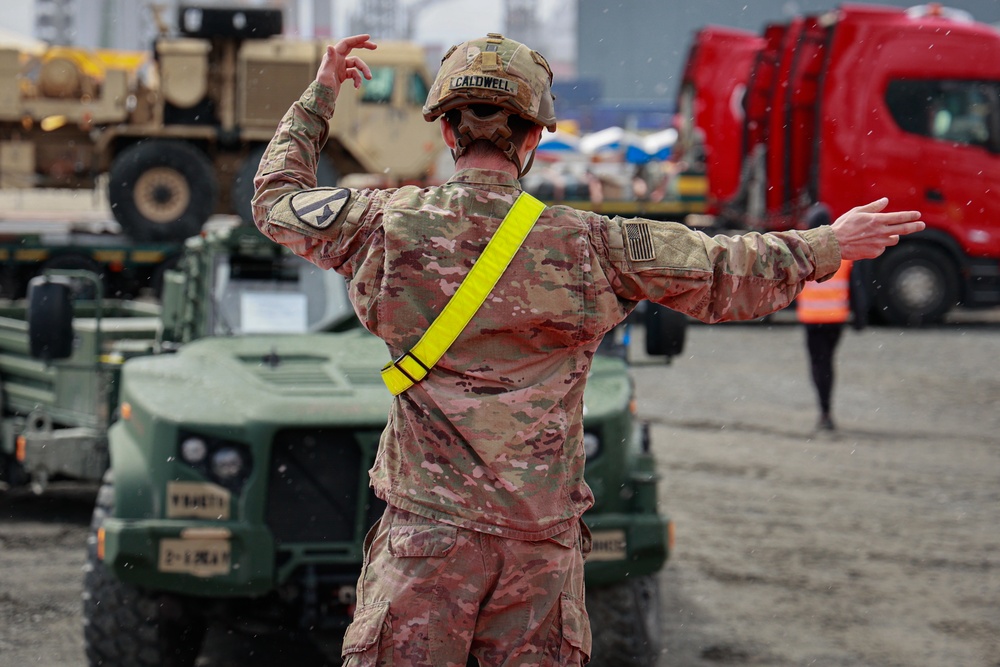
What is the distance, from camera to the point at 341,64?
2834 millimetres

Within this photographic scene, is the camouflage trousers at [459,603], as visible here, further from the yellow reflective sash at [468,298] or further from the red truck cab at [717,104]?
the red truck cab at [717,104]

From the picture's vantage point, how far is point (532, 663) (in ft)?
8.12

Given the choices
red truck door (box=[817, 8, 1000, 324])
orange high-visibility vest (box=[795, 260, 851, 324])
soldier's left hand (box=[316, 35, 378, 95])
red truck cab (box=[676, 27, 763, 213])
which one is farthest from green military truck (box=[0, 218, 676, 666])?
red truck cab (box=[676, 27, 763, 213])

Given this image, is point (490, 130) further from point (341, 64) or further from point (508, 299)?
point (341, 64)

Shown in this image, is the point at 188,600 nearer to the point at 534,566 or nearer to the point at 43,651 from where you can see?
the point at 43,651

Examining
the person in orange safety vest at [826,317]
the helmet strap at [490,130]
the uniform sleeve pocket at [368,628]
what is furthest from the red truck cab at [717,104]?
the uniform sleeve pocket at [368,628]

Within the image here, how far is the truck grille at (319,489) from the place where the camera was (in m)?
4.36

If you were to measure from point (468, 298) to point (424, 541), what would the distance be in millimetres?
444

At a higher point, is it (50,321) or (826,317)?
(50,321)

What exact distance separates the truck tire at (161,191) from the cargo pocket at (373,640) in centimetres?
1421

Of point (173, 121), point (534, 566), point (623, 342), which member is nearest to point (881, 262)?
point (173, 121)

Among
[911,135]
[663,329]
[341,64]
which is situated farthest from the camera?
[911,135]

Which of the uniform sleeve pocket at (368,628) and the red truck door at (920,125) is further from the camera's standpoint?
the red truck door at (920,125)

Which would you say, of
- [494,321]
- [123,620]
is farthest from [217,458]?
[494,321]
